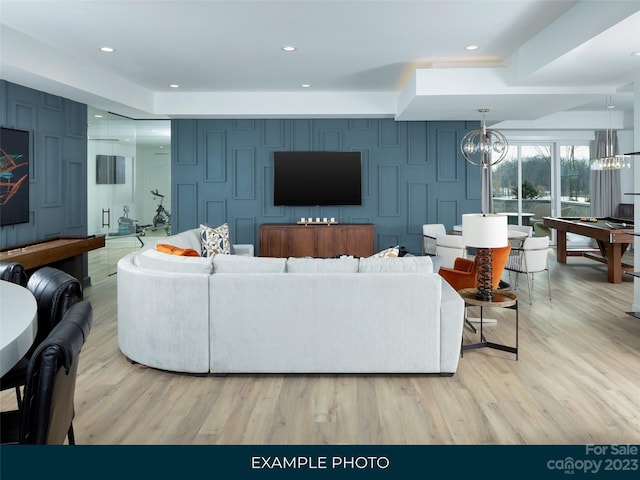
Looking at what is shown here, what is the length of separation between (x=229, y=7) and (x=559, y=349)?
373 centimetres

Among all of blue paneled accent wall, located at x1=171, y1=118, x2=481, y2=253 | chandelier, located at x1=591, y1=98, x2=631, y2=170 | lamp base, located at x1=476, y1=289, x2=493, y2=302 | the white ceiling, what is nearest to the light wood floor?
lamp base, located at x1=476, y1=289, x2=493, y2=302

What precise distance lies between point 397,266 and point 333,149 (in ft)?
15.6

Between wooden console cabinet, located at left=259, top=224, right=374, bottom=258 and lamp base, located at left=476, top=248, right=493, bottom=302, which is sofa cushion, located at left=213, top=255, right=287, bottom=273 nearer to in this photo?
lamp base, located at left=476, top=248, right=493, bottom=302

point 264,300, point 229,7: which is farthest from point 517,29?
point 264,300

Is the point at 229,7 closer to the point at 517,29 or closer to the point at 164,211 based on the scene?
the point at 517,29

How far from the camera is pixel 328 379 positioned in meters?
3.42

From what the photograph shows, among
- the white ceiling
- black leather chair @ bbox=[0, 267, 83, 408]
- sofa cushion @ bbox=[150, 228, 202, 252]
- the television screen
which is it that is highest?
the white ceiling

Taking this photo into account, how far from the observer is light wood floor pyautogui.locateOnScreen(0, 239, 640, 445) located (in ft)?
8.66

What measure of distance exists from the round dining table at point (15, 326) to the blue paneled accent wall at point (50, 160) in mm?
3986

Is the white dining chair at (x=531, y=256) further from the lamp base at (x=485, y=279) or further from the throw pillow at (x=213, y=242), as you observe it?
the throw pillow at (x=213, y=242)

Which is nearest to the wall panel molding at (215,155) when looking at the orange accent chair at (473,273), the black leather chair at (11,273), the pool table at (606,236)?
the orange accent chair at (473,273)

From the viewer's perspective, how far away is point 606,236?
21.7 ft

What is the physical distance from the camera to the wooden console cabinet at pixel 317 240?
24.9 ft
